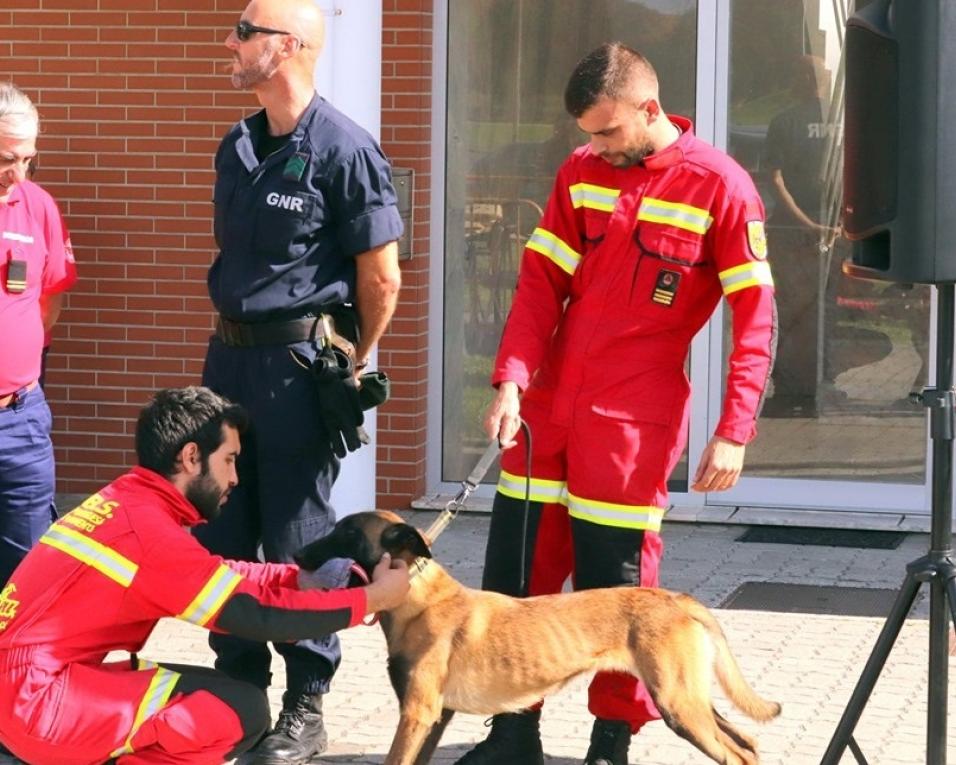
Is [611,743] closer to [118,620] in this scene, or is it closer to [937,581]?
[937,581]

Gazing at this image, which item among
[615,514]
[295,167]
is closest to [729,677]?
[615,514]

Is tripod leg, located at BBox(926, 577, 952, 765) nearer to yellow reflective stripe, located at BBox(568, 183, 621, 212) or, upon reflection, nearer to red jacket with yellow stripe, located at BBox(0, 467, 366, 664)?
yellow reflective stripe, located at BBox(568, 183, 621, 212)

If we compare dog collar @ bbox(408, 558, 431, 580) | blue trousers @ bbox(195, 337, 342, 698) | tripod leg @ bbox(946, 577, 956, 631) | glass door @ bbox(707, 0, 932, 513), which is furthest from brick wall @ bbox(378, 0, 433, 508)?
tripod leg @ bbox(946, 577, 956, 631)

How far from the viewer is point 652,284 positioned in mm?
4859

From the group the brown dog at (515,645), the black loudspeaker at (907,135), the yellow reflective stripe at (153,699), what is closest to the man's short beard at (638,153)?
the black loudspeaker at (907,135)

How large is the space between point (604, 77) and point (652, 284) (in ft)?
1.90

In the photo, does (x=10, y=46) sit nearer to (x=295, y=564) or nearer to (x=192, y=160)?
(x=192, y=160)

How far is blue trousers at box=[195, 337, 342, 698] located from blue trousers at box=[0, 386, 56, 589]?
2.11 ft

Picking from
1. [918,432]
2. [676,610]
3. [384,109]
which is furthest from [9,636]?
[918,432]

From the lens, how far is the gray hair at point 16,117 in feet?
17.8

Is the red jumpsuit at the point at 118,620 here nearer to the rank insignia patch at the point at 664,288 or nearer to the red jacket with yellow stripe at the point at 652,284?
the red jacket with yellow stripe at the point at 652,284

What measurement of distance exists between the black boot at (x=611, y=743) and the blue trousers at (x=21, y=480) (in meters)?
1.92

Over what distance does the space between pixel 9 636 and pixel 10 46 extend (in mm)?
5093

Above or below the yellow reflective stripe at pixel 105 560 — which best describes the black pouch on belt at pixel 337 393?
above
